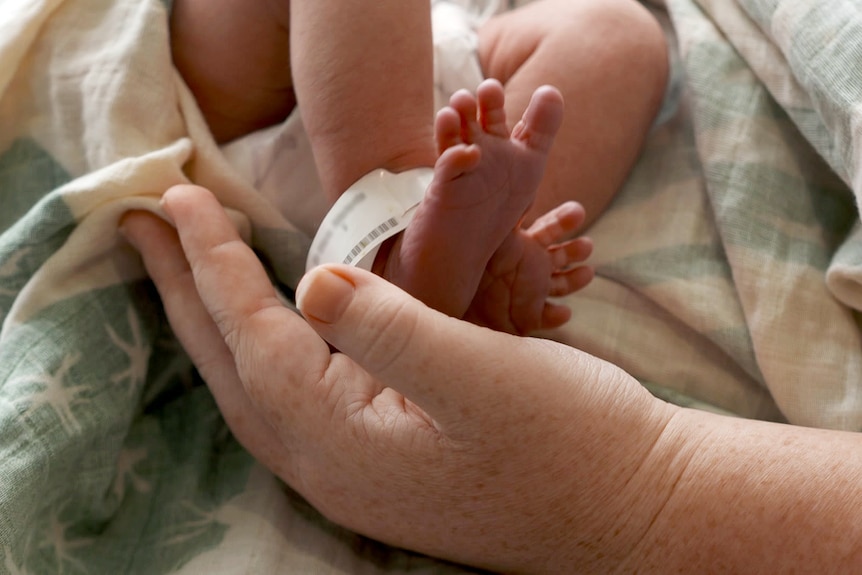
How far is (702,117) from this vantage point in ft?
2.72

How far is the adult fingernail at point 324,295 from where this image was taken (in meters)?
0.49

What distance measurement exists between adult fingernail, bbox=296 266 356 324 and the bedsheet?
26 cm

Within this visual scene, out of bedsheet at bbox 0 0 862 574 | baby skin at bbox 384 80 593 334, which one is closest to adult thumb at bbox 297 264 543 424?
baby skin at bbox 384 80 593 334

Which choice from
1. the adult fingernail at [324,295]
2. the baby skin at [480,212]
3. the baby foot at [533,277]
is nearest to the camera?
the adult fingernail at [324,295]

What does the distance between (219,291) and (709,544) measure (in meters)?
0.43

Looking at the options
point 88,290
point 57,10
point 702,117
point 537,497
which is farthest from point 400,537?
point 57,10

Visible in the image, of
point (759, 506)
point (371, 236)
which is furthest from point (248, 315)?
point (759, 506)

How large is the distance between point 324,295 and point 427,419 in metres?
0.15

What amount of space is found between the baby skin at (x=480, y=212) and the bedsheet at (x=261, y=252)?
128 mm

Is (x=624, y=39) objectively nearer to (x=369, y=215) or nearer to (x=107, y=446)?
(x=369, y=215)

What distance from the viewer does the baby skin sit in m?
0.59

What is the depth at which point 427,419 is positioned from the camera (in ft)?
1.90

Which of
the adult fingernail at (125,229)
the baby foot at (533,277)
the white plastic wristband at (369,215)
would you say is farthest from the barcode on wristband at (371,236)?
the adult fingernail at (125,229)

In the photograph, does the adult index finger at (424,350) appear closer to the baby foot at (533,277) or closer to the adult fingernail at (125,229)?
the baby foot at (533,277)
